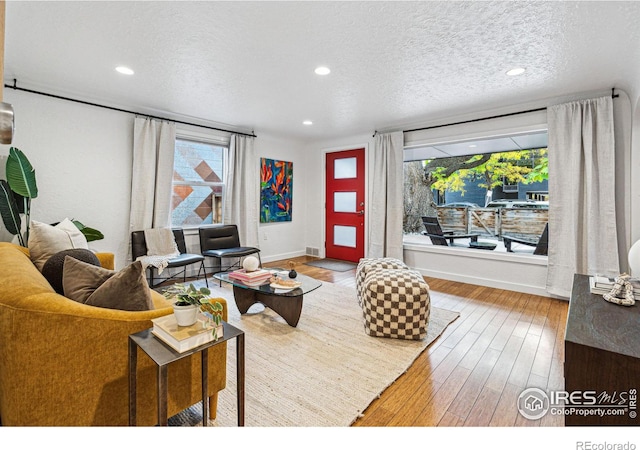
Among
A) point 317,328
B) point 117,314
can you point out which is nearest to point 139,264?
point 117,314

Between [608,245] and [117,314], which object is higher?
[608,245]

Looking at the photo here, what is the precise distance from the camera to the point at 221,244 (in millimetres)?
4652

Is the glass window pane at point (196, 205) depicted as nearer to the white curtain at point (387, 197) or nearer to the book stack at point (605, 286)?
the white curtain at point (387, 197)

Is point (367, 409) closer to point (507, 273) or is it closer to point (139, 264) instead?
point (139, 264)

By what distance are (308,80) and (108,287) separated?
2.60 metres

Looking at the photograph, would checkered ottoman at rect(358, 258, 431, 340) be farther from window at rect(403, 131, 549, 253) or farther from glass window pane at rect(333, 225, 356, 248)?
glass window pane at rect(333, 225, 356, 248)

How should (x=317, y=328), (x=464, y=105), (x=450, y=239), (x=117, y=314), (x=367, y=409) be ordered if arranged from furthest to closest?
(x=450, y=239) → (x=464, y=105) → (x=317, y=328) → (x=367, y=409) → (x=117, y=314)

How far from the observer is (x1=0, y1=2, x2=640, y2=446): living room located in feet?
6.72

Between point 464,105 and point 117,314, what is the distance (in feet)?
13.7

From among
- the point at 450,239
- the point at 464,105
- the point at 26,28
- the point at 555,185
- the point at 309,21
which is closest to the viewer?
the point at 309,21

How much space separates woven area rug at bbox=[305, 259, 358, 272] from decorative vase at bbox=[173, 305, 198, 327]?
396 centimetres

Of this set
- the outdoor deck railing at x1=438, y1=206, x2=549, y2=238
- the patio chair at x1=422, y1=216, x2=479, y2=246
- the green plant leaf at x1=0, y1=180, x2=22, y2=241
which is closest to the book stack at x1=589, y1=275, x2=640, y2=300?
the outdoor deck railing at x1=438, y1=206, x2=549, y2=238

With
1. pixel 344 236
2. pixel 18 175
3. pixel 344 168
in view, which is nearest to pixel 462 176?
pixel 344 168

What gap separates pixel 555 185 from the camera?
356cm
